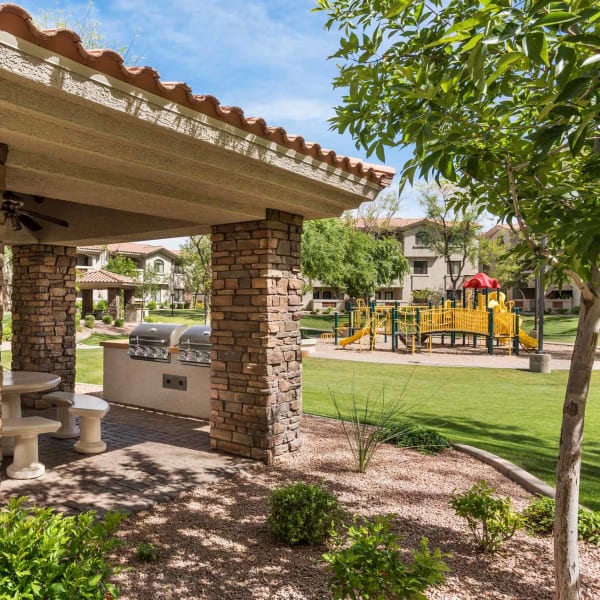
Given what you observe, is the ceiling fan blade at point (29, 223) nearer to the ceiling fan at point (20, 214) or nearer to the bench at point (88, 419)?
the ceiling fan at point (20, 214)

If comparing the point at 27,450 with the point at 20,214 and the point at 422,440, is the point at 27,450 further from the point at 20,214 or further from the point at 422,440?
the point at 422,440

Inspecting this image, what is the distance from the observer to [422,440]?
21.1ft

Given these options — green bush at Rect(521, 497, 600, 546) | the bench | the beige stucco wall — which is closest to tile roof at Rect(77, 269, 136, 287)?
the beige stucco wall

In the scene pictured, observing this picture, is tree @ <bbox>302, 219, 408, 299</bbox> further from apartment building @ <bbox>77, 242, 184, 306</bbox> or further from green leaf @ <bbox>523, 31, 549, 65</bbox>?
green leaf @ <bbox>523, 31, 549, 65</bbox>

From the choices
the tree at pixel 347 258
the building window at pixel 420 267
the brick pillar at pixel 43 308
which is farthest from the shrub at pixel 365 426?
the building window at pixel 420 267

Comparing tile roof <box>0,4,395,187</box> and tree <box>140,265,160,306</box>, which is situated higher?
tree <box>140,265,160,306</box>

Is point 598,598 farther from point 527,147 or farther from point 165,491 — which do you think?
point 165,491

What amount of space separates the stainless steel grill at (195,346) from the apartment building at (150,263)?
113 feet

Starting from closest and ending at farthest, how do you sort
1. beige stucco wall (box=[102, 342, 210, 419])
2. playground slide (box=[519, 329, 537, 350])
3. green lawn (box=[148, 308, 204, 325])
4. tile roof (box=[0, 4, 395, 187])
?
tile roof (box=[0, 4, 395, 187])
beige stucco wall (box=[102, 342, 210, 419])
playground slide (box=[519, 329, 537, 350])
green lawn (box=[148, 308, 204, 325])

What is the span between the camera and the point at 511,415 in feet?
28.5

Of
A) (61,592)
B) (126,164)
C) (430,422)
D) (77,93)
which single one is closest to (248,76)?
(126,164)

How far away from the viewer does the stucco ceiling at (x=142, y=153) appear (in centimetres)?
284

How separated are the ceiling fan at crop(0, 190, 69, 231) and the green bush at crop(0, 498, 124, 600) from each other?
3396 mm

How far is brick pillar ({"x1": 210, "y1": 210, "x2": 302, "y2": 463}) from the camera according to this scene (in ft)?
18.5
